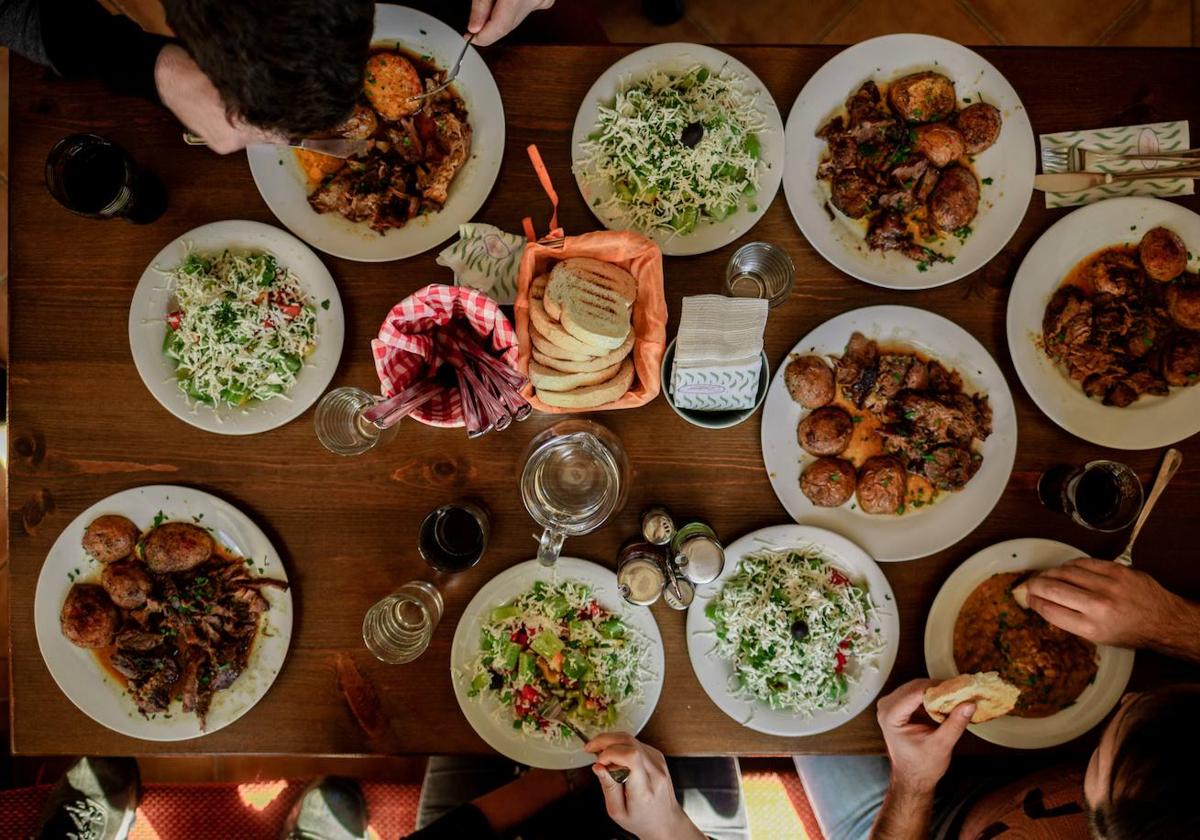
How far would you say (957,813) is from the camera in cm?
227

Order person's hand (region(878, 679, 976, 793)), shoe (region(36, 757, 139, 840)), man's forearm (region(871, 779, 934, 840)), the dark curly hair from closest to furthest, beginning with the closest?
the dark curly hair < person's hand (region(878, 679, 976, 793)) < man's forearm (region(871, 779, 934, 840)) < shoe (region(36, 757, 139, 840))

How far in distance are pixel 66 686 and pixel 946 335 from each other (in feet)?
8.26

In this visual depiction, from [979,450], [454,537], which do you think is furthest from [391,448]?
[979,450]

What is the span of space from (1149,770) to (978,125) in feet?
5.24

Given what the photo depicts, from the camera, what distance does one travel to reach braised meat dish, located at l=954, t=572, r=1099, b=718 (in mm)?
2037

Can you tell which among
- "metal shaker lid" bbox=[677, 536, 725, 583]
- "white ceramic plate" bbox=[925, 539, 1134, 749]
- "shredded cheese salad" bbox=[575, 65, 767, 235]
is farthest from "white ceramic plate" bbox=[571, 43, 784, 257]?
"white ceramic plate" bbox=[925, 539, 1134, 749]

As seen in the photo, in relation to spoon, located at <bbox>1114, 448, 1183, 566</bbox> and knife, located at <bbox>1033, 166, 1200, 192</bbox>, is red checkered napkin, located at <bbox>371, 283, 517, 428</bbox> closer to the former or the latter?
knife, located at <bbox>1033, 166, 1200, 192</bbox>

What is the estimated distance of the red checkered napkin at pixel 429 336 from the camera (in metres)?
1.71

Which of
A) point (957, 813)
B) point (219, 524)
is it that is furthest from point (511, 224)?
point (957, 813)

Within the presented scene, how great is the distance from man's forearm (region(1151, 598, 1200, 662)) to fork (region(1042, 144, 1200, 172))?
119 cm

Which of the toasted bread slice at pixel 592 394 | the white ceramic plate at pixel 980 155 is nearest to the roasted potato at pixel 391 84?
the toasted bread slice at pixel 592 394

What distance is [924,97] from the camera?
78.5 inches

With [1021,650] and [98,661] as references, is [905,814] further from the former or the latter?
[98,661]

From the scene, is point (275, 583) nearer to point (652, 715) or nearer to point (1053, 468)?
point (652, 715)
